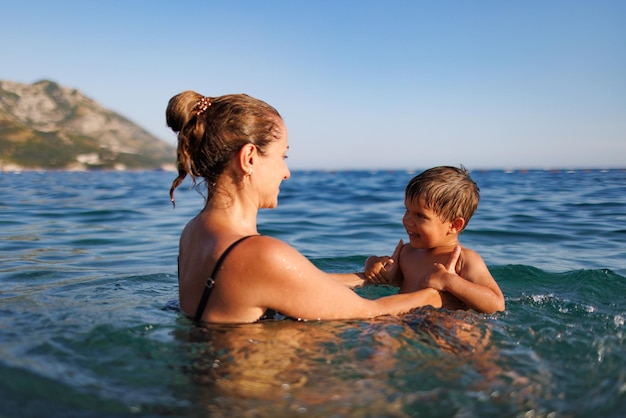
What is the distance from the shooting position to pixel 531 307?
4.55m

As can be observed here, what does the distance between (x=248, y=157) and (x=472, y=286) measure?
1.96 m

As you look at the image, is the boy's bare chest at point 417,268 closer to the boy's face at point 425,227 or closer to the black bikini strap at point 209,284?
the boy's face at point 425,227

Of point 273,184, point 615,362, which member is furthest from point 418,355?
point 273,184

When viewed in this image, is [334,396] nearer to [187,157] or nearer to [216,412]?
[216,412]

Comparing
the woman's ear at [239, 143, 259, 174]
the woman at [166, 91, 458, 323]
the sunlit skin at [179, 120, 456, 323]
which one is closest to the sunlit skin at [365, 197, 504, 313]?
the sunlit skin at [179, 120, 456, 323]

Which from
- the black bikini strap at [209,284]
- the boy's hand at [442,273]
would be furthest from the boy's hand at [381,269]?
the black bikini strap at [209,284]

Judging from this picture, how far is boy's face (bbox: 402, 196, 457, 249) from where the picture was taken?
15.1 feet

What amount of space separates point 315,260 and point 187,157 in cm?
406

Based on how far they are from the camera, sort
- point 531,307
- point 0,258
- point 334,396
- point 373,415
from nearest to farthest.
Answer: point 373,415 → point 334,396 → point 531,307 → point 0,258

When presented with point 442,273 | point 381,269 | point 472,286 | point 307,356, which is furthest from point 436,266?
point 307,356

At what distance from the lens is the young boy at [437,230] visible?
429 cm

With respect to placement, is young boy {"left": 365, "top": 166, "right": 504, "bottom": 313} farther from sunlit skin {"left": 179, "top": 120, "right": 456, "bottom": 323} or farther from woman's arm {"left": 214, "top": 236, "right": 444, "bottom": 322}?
woman's arm {"left": 214, "top": 236, "right": 444, "bottom": 322}

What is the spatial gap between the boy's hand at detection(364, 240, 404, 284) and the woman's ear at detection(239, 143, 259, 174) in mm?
1881

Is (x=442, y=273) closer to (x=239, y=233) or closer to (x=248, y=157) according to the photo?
(x=239, y=233)
